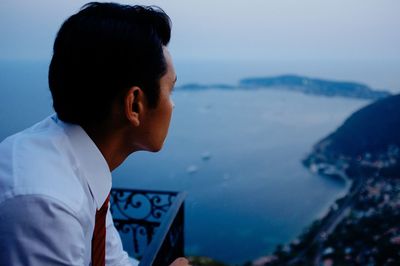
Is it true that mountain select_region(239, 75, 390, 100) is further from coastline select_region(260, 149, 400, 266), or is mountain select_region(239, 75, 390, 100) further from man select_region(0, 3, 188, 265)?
man select_region(0, 3, 188, 265)

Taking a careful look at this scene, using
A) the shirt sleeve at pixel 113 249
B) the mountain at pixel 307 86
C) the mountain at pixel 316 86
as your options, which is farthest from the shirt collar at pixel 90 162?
the mountain at pixel 316 86

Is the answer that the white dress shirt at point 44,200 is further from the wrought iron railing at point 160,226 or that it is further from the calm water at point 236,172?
the calm water at point 236,172

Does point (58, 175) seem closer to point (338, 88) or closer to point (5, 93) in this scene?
point (5, 93)

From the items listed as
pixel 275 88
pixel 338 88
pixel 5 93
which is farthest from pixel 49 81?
pixel 275 88

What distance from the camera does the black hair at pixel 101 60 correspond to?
63 cm

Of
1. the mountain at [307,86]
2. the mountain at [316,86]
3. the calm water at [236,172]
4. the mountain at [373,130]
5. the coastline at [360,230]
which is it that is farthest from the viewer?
the mountain at [307,86]

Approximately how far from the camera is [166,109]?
2.44 ft

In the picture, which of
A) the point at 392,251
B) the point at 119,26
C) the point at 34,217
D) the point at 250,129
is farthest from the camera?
the point at 250,129

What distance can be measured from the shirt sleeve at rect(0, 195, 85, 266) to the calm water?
186cm

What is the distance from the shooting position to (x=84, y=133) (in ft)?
2.17

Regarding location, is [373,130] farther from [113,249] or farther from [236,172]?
[113,249]

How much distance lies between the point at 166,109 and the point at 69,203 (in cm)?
35

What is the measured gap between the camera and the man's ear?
0.67m

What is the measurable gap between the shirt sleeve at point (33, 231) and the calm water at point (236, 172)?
1.86 m
